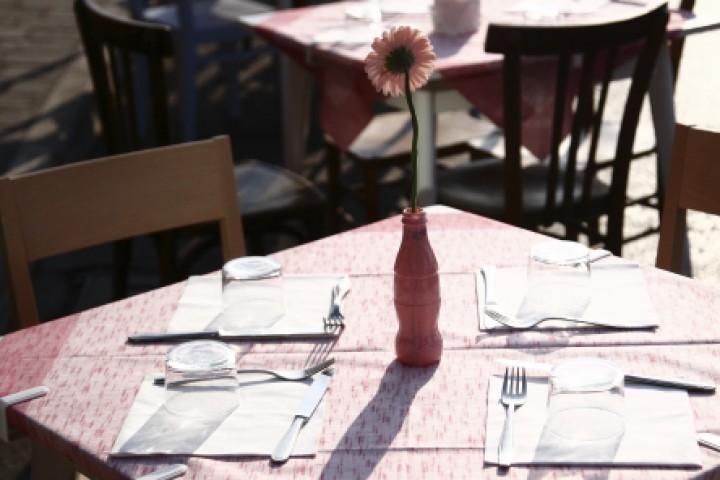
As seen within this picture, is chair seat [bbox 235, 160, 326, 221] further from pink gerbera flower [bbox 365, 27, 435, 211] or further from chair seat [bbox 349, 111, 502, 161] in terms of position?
pink gerbera flower [bbox 365, 27, 435, 211]

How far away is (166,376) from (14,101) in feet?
14.6

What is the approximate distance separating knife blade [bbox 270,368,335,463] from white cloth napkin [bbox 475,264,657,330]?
0.23m

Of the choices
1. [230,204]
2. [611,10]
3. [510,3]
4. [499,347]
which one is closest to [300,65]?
[510,3]

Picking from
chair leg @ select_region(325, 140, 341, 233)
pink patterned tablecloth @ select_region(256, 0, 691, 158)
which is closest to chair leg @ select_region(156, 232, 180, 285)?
pink patterned tablecloth @ select_region(256, 0, 691, 158)

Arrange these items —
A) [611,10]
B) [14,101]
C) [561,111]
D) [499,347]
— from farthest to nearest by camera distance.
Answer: [14,101], [611,10], [561,111], [499,347]

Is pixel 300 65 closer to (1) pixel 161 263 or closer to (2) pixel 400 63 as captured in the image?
(1) pixel 161 263

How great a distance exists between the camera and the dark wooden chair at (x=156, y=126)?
2525 mm

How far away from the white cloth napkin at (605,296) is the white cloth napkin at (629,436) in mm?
183

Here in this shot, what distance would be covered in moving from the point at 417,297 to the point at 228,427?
0.26m

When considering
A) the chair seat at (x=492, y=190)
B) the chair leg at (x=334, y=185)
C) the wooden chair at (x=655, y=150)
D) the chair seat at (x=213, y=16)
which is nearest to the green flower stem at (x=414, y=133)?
the chair seat at (x=492, y=190)

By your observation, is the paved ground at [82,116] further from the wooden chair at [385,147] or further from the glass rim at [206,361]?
the glass rim at [206,361]

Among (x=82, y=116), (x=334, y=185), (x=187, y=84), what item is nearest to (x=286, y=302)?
(x=334, y=185)

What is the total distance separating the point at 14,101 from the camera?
5.44 meters

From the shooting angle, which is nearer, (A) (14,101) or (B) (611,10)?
(B) (611,10)
